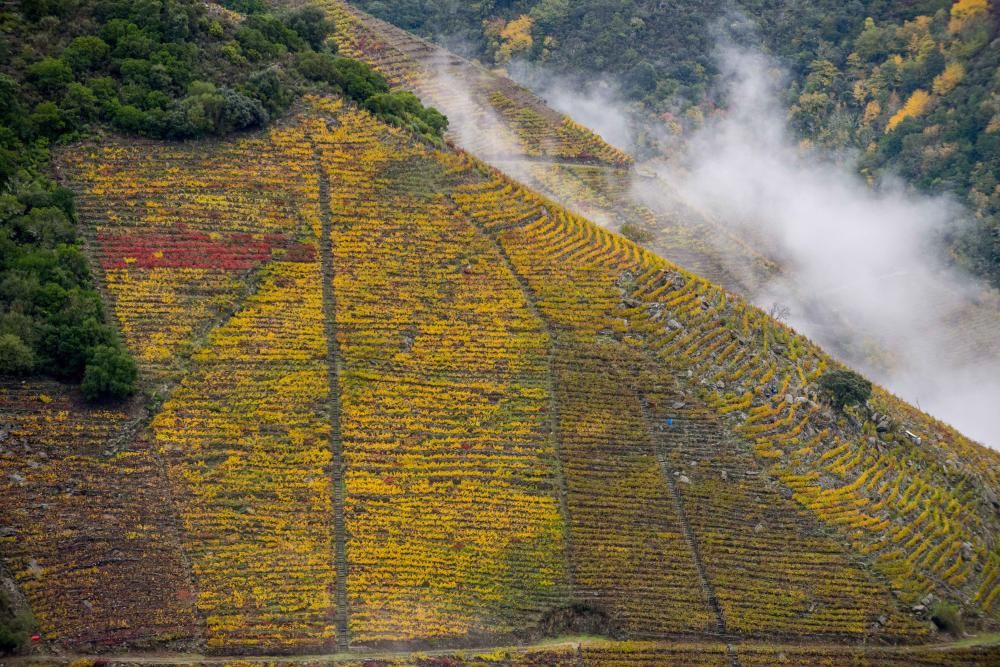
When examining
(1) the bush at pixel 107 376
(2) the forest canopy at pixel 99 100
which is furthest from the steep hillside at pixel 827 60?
(1) the bush at pixel 107 376

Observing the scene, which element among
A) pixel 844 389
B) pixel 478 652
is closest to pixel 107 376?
pixel 478 652

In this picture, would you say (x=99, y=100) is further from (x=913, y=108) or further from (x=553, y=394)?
(x=913, y=108)

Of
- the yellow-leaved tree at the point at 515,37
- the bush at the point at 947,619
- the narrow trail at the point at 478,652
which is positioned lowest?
the narrow trail at the point at 478,652

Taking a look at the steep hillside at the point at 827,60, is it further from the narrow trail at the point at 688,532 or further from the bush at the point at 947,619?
the narrow trail at the point at 688,532

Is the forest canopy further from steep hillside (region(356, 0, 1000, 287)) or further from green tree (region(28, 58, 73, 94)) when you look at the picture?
steep hillside (region(356, 0, 1000, 287))

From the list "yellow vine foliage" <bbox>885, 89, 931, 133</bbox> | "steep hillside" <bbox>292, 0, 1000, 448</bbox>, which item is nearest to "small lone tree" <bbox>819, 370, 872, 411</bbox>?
"steep hillside" <bbox>292, 0, 1000, 448</bbox>

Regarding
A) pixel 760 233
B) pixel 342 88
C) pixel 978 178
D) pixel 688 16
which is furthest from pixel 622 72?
pixel 342 88

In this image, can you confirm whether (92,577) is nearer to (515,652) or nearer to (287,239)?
(515,652)
